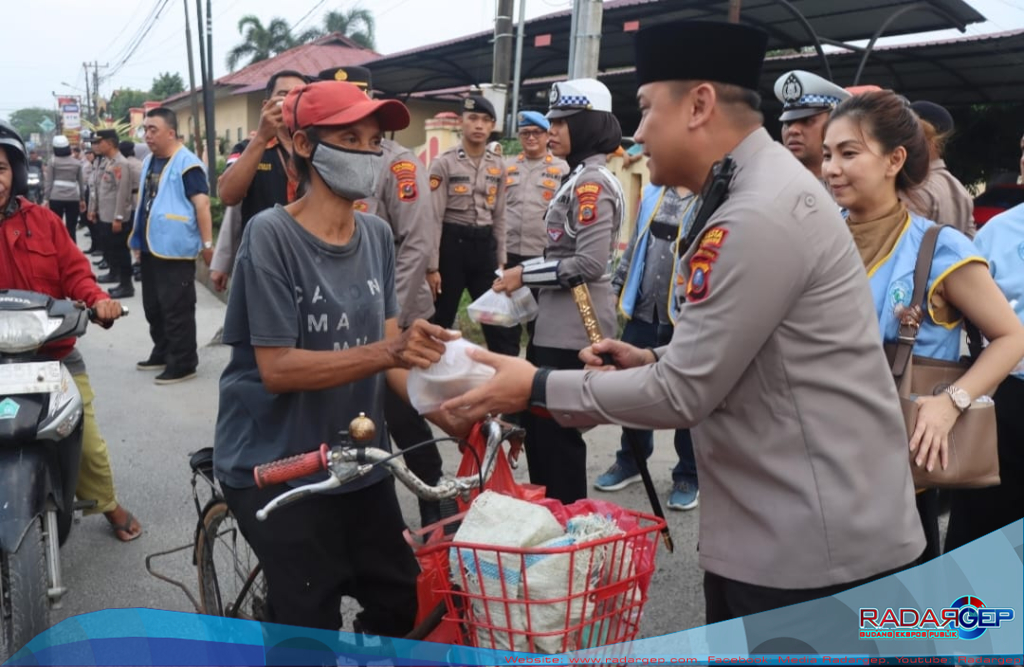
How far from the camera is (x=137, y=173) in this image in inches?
434

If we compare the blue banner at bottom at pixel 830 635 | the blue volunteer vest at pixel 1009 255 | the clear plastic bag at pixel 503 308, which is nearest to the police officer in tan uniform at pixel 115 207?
the clear plastic bag at pixel 503 308

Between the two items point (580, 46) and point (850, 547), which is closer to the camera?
point (850, 547)

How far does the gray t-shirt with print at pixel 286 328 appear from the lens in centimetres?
221

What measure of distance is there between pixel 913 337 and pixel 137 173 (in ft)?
34.6

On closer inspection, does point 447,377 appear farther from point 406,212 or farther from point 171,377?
point 171,377

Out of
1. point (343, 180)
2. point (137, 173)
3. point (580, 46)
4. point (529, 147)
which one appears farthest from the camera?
point (137, 173)

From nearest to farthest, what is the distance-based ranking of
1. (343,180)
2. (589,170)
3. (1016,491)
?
(343,180) < (1016,491) < (589,170)

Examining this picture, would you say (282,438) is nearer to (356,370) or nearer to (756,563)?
(356,370)

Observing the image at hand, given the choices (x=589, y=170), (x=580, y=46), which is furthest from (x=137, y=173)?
(x=589, y=170)

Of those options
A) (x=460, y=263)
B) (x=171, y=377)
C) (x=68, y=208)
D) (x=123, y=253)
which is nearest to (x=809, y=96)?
(x=460, y=263)

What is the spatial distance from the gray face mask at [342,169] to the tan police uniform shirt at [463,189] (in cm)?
424

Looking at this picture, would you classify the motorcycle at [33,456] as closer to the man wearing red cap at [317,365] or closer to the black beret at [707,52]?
the man wearing red cap at [317,365]

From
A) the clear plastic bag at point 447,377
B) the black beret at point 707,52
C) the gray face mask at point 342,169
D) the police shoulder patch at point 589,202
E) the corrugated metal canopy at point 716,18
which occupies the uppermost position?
the corrugated metal canopy at point 716,18

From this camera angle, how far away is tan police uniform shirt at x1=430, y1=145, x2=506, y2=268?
670cm
